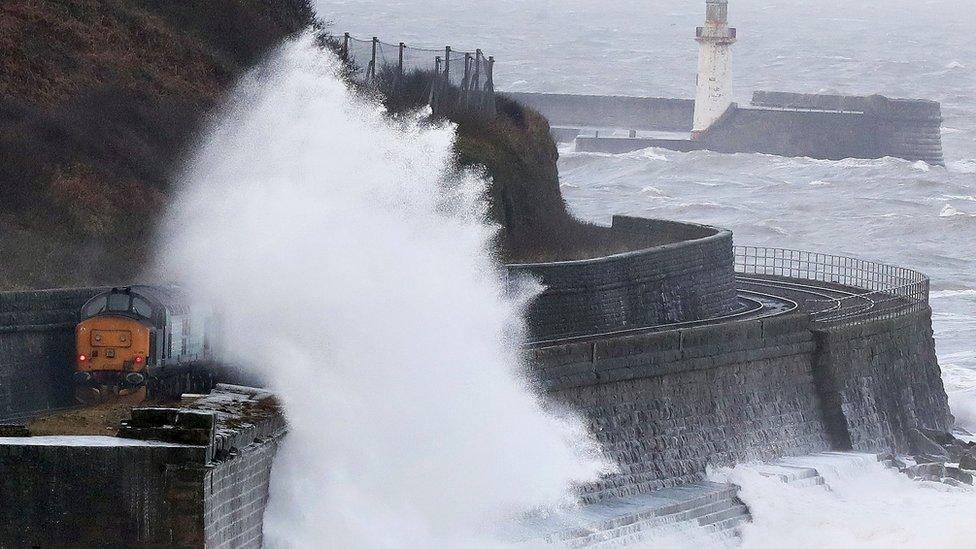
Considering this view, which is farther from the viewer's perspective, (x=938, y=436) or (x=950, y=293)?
(x=950, y=293)

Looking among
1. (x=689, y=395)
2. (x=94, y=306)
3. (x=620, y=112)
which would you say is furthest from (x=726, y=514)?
(x=620, y=112)

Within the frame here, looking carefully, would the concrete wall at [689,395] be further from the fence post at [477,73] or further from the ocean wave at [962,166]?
the ocean wave at [962,166]

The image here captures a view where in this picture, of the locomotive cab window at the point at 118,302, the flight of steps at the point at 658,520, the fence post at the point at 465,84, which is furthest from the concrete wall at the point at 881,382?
the locomotive cab window at the point at 118,302

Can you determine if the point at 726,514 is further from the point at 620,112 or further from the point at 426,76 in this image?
the point at 620,112

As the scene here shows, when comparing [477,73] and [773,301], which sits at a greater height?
[477,73]

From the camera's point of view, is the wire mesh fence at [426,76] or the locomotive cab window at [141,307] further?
the wire mesh fence at [426,76]

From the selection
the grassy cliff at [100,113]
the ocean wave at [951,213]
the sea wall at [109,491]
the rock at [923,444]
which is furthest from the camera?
the ocean wave at [951,213]

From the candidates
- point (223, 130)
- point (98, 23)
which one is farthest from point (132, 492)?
point (98, 23)
